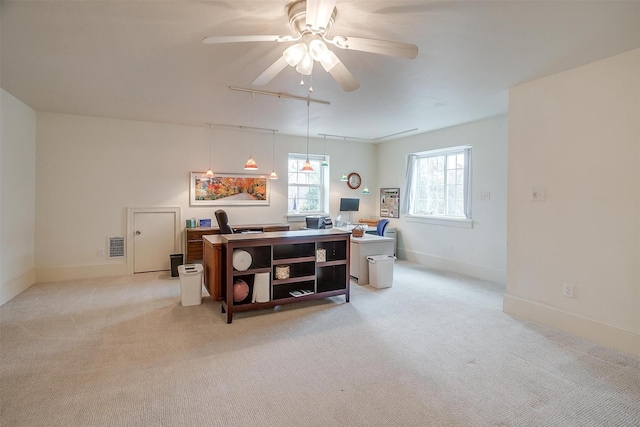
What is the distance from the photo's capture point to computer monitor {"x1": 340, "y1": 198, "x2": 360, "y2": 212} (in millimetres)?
7012

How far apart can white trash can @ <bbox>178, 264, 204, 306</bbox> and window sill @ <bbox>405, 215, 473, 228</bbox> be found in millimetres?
4259

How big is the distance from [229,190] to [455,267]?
4.39 meters

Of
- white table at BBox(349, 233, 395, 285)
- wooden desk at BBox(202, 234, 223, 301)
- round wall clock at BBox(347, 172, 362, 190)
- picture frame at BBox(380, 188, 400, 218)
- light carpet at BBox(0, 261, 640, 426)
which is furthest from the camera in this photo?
round wall clock at BBox(347, 172, 362, 190)

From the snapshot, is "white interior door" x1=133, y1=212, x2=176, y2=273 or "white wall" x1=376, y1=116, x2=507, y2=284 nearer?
"white wall" x1=376, y1=116, x2=507, y2=284

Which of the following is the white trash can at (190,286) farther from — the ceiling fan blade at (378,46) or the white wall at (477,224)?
the white wall at (477,224)

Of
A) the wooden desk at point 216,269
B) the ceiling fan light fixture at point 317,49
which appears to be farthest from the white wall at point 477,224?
the wooden desk at point 216,269

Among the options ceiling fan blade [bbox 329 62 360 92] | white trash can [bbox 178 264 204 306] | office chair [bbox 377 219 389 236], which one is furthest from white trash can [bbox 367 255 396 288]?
ceiling fan blade [bbox 329 62 360 92]

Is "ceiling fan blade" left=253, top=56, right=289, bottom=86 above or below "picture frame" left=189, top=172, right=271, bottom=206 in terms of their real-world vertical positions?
above

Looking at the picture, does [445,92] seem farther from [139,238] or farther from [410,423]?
[139,238]

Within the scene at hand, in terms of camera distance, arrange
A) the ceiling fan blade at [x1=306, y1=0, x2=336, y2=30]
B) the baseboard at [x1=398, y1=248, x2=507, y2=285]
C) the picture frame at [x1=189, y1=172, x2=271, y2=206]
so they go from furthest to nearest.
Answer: the picture frame at [x1=189, y1=172, x2=271, y2=206] → the baseboard at [x1=398, y1=248, x2=507, y2=285] → the ceiling fan blade at [x1=306, y1=0, x2=336, y2=30]

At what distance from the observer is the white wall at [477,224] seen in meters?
4.91

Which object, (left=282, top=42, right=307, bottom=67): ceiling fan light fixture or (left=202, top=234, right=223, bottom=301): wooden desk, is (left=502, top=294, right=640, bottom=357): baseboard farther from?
(left=282, top=42, right=307, bottom=67): ceiling fan light fixture

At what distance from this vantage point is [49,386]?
221 cm

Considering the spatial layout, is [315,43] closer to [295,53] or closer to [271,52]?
[295,53]
